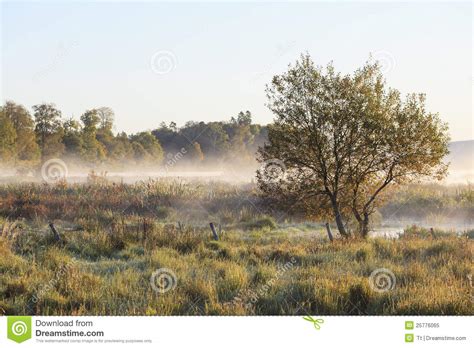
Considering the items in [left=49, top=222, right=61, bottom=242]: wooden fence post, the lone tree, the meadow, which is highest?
the lone tree

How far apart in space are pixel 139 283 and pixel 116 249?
472cm

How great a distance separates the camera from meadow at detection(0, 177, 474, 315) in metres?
7.61

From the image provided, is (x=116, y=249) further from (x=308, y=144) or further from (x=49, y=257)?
(x=308, y=144)

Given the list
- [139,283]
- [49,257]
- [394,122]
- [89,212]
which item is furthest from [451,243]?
[89,212]

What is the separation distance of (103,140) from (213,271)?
60.0m

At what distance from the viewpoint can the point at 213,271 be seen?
34.2 feet

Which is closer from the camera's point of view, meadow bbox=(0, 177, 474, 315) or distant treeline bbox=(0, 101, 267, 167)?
meadow bbox=(0, 177, 474, 315)
